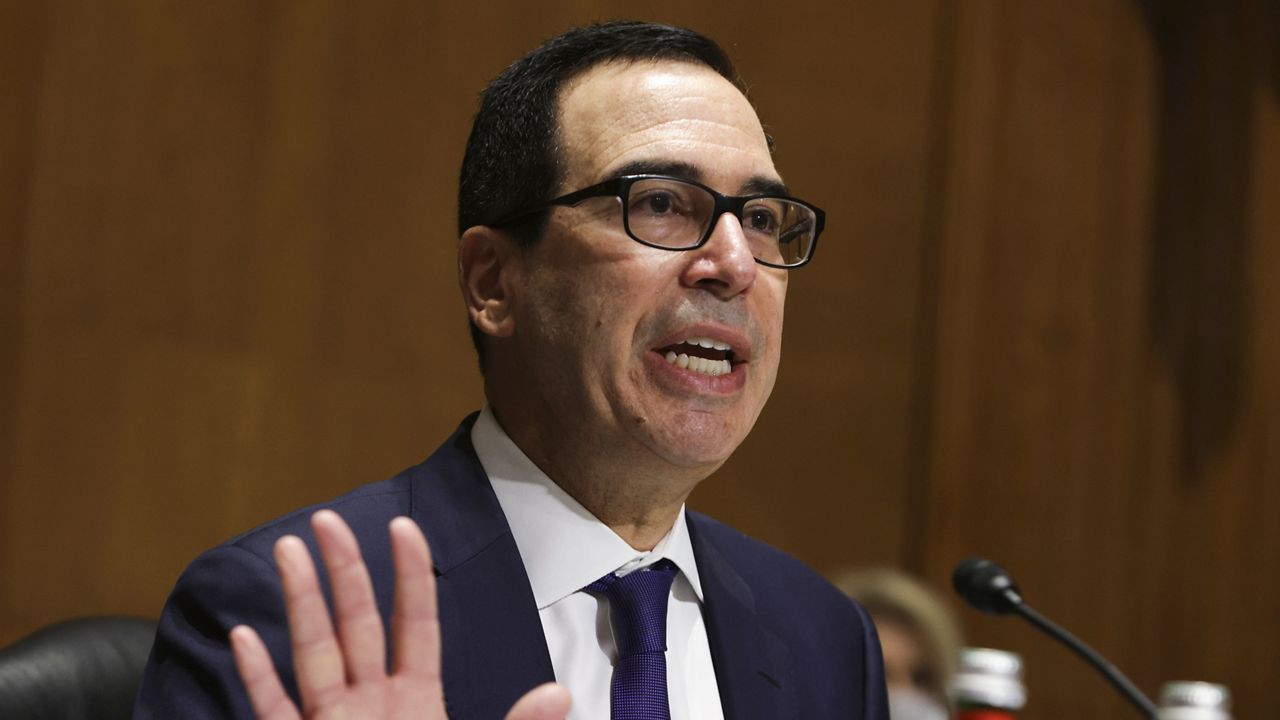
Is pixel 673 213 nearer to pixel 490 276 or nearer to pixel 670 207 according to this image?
pixel 670 207

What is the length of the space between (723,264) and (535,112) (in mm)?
331

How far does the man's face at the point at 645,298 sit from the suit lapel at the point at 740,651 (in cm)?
22

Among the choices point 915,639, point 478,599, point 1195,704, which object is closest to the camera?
point 1195,704

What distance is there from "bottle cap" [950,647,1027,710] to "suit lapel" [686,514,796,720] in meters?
0.45

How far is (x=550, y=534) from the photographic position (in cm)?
158

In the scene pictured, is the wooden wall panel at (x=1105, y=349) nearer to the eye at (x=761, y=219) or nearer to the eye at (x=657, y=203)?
the eye at (x=761, y=219)

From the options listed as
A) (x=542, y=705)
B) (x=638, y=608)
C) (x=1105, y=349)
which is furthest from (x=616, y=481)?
(x=1105, y=349)

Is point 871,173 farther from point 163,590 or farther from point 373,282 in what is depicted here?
point 163,590

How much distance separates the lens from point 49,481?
8.64ft

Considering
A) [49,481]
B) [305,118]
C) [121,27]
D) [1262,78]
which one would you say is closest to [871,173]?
[1262,78]

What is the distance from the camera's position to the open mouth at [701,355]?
1557 mm

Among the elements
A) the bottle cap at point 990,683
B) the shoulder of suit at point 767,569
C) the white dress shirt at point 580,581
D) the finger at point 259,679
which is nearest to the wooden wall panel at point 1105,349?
the shoulder of suit at point 767,569

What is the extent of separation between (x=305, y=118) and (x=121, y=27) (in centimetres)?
41

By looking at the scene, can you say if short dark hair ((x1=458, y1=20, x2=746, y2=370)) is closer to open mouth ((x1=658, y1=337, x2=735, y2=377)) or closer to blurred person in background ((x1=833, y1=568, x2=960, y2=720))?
open mouth ((x1=658, y1=337, x2=735, y2=377))
